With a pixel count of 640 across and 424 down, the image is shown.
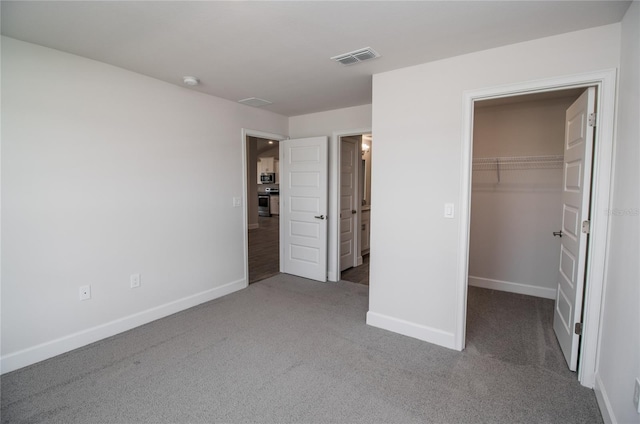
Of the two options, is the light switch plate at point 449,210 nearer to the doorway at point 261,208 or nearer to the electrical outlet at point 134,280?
the doorway at point 261,208

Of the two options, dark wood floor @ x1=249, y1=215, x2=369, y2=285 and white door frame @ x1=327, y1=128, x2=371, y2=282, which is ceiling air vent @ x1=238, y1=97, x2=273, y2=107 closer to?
white door frame @ x1=327, y1=128, x2=371, y2=282

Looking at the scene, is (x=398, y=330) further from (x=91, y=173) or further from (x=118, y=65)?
(x=118, y=65)

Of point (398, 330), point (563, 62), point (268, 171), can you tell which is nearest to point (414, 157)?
point (563, 62)

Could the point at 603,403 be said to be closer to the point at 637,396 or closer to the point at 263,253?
the point at 637,396

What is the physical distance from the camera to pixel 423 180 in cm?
273

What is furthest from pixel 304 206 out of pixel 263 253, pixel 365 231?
pixel 263 253

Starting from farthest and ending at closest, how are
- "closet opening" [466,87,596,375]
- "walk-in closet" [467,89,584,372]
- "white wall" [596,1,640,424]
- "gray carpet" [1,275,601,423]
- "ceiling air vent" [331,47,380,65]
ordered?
"walk-in closet" [467,89,584,372], "closet opening" [466,87,596,375], "ceiling air vent" [331,47,380,65], "gray carpet" [1,275,601,423], "white wall" [596,1,640,424]

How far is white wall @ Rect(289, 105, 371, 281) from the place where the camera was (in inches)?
163

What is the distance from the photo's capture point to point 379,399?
6.63ft

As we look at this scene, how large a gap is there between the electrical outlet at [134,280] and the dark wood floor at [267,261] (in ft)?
5.22

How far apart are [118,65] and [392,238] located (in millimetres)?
A: 2893

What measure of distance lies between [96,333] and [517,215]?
15.4 ft

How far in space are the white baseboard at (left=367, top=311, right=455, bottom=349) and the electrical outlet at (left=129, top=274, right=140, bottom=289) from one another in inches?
89.8

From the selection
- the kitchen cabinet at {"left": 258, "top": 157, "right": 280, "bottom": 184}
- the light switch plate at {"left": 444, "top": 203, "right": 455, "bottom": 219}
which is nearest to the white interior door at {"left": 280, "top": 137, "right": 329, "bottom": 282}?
the light switch plate at {"left": 444, "top": 203, "right": 455, "bottom": 219}
